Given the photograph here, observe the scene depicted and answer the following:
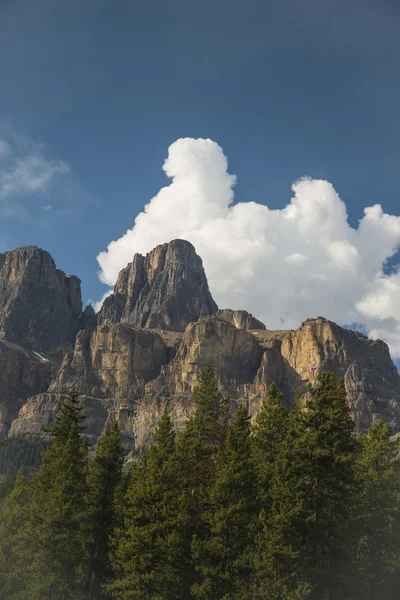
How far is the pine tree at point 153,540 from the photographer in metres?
35.5

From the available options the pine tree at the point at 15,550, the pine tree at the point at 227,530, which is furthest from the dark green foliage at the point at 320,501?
the pine tree at the point at 15,550

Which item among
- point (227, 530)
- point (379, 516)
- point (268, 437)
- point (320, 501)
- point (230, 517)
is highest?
point (268, 437)

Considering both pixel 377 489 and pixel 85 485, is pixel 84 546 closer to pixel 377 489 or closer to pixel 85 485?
pixel 85 485

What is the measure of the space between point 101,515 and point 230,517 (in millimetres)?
12831

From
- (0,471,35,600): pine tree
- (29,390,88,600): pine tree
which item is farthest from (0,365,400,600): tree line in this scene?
(0,471,35,600): pine tree

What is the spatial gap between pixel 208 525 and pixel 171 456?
18.3 feet

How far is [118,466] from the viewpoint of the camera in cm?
4484

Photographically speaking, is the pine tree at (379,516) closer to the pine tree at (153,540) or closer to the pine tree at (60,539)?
the pine tree at (153,540)

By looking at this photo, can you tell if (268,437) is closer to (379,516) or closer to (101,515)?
(379,516)

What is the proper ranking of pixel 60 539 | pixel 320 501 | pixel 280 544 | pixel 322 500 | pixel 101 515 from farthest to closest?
pixel 101 515
pixel 60 539
pixel 320 501
pixel 322 500
pixel 280 544

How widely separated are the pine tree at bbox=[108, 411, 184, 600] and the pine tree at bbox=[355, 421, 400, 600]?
624 inches

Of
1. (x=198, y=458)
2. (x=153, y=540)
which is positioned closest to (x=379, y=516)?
(x=198, y=458)

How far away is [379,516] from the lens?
43281 mm

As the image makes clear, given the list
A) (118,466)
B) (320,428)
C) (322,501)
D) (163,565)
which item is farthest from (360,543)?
(118,466)
